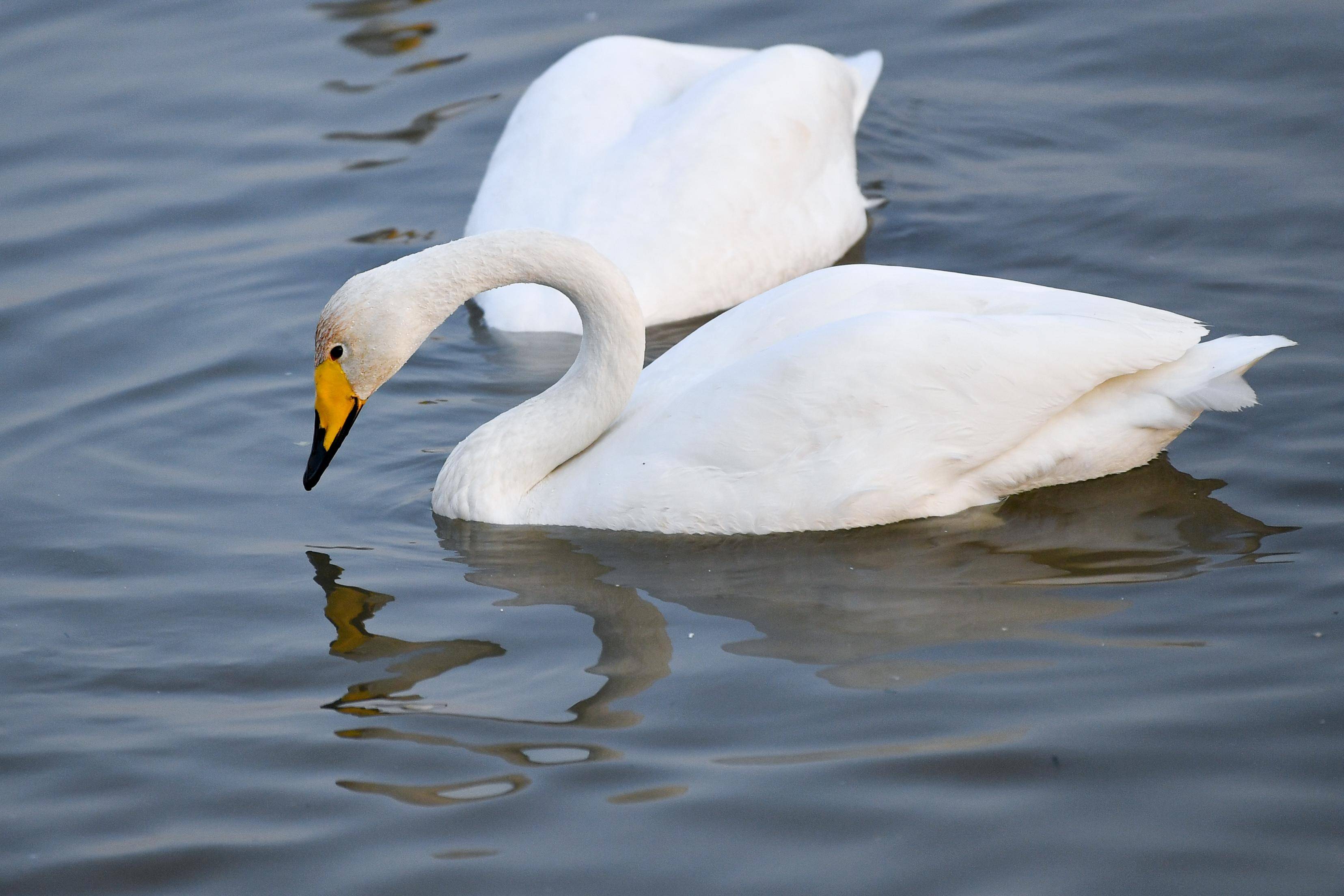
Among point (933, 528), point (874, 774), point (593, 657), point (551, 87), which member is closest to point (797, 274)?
point (551, 87)

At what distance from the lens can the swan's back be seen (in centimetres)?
573

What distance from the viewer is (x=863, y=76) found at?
970 cm

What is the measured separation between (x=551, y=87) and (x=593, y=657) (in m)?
4.63

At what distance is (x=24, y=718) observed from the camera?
5.21 meters

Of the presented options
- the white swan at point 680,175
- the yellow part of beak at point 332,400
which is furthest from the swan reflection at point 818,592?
the white swan at point 680,175

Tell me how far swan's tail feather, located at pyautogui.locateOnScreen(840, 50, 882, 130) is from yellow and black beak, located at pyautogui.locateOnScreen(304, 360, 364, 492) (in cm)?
431

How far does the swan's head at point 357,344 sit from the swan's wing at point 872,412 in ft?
3.05

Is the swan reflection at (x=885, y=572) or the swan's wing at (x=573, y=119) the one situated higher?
the swan's wing at (x=573, y=119)

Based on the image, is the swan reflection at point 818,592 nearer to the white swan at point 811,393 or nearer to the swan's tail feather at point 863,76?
the white swan at point 811,393

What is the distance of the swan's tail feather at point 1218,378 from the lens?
19.2 feet

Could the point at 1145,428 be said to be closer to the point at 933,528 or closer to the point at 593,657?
the point at 933,528

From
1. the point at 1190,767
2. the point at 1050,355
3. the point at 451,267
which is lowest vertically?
the point at 1190,767

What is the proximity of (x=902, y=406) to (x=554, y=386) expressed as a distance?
55.5 inches

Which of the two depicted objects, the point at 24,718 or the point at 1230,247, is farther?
the point at 1230,247
